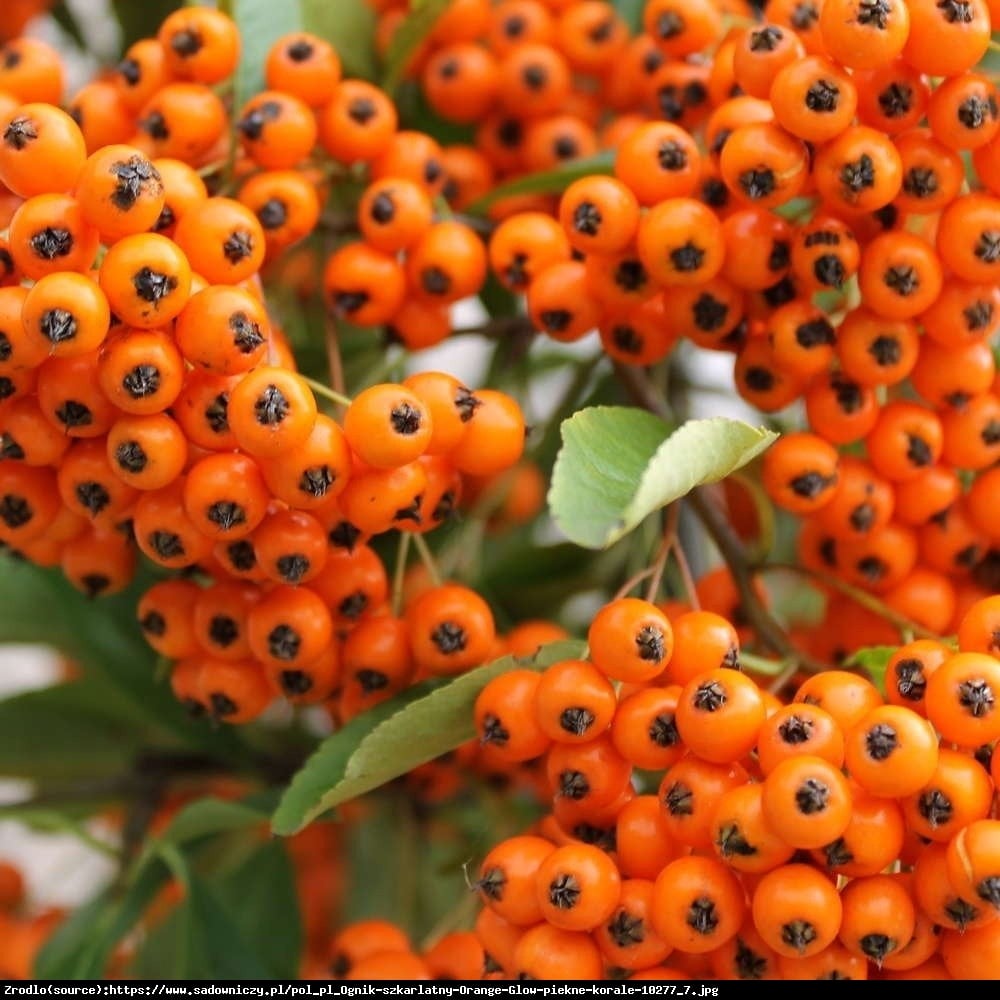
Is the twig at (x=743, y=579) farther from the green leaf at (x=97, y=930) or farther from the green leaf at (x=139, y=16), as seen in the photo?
the green leaf at (x=139, y=16)

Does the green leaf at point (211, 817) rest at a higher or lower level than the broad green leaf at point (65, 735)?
higher

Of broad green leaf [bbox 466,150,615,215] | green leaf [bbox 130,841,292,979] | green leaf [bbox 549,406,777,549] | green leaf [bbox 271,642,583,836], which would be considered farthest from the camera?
green leaf [bbox 130,841,292,979]

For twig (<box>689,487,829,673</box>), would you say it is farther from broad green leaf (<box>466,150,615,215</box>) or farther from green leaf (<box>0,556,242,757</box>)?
green leaf (<box>0,556,242,757</box>)

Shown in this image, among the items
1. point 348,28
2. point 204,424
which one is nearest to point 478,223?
point 348,28

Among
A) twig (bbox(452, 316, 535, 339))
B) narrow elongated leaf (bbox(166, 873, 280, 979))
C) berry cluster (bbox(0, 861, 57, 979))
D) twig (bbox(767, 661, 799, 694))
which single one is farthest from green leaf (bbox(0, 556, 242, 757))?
twig (bbox(767, 661, 799, 694))

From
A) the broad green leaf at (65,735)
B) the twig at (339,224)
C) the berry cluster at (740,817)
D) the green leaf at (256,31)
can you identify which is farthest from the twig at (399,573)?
the broad green leaf at (65,735)

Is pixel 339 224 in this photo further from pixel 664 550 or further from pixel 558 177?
pixel 664 550

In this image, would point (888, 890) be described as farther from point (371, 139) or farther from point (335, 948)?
point (371, 139)
